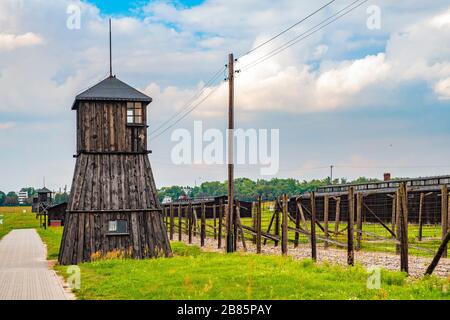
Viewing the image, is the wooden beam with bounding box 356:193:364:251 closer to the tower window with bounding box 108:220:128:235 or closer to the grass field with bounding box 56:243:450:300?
the grass field with bounding box 56:243:450:300

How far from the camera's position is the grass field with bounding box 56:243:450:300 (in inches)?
613

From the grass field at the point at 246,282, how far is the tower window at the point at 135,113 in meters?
10.1

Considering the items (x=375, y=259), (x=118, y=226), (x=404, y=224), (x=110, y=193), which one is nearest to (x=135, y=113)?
(x=110, y=193)

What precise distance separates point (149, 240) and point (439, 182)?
1307 inches

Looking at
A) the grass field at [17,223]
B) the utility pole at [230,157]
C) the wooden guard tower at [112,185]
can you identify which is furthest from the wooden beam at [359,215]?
the grass field at [17,223]

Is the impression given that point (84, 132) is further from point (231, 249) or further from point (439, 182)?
point (439, 182)

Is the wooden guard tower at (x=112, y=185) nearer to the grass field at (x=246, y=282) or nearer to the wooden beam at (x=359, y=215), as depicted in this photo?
the grass field at (x=246, y=282)

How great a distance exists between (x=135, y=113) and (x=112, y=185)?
3.73 metres

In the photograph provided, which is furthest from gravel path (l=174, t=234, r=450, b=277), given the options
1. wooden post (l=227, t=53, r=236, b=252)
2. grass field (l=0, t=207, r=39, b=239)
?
grass field (l=0, t=207, r=39, b=239)

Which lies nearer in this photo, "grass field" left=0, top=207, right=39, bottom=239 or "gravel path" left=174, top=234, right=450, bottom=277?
"gravel path" left=174, top=234, right=450, bottom=277

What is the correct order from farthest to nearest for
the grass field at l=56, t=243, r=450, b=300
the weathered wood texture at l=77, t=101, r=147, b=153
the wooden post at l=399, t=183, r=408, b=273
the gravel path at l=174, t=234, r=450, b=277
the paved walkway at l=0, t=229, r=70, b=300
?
the weathered wood texture at l=77, t=101, r=147, b=153, the gravel path at l=174, t=234, r=450, b=277, the wooden post at l=399, t=183, r=408, b=273, the paved walkway at l=0, t=229, r=70, b=300, the grass field at l=56, t=243, r=450, b=300

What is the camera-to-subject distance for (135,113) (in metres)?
31.6

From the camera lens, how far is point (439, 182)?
55.3 metres

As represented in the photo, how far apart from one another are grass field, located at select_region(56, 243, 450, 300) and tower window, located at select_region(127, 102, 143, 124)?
1010cm
